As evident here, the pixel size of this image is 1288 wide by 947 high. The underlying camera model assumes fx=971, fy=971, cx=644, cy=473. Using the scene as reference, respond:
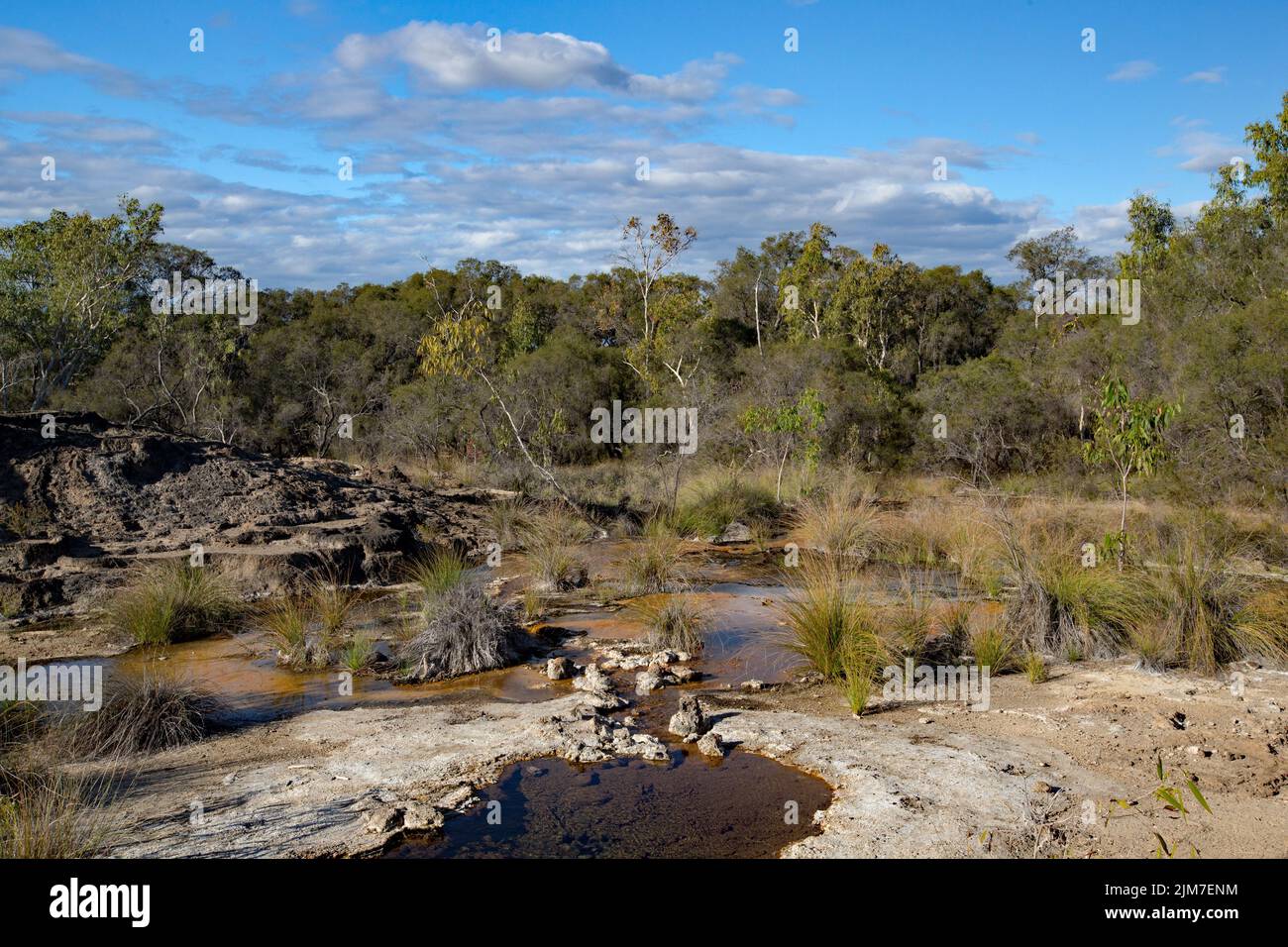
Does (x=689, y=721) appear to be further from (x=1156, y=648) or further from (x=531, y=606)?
(x=1156, y=648)

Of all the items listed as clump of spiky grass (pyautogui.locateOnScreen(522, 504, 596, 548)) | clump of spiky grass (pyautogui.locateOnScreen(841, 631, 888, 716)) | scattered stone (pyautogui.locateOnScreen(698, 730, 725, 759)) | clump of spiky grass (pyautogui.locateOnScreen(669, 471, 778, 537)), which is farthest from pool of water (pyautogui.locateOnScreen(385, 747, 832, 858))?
clump of spiky grass (pyautogui.locateOnScreen(669, 471, 778, 537))

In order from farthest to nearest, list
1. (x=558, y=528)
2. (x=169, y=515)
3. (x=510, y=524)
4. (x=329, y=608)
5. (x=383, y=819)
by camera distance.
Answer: (x=510, y=524), (x=558, y=528), (x=169, y=515), (x=329, y=608), (x=383, y=819)

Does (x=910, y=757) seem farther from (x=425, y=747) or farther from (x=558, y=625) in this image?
(x=558, y=625)

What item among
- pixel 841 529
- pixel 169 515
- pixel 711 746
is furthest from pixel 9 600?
pixel 841 529

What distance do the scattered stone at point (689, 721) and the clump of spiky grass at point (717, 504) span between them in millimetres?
7817

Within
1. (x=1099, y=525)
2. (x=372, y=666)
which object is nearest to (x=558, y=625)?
(x=372, y=666)

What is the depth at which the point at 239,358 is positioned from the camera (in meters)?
25.8

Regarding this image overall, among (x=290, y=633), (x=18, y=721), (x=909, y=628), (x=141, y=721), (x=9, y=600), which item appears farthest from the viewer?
(x=9, y=600)

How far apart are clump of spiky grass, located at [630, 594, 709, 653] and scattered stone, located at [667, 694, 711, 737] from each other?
204cm

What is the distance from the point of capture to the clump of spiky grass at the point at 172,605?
9.45 m

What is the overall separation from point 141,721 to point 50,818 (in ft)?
6.56

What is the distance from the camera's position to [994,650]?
8.20 metres

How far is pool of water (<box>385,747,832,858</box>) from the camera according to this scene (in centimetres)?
510

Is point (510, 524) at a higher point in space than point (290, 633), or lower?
higher
